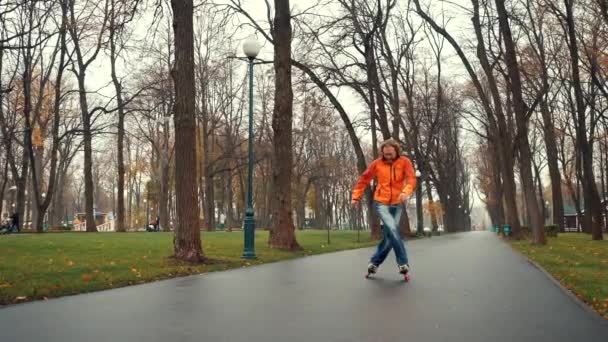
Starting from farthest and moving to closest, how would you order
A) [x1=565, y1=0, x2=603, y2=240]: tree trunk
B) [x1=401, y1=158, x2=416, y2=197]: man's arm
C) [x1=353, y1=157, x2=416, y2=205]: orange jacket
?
[x1=565, y1=0, x2=603, y2=240]: tree trunk < [x1=353, y1=157, x2=416, y2=205]: orange jacket < [x1=401, y1=158, x2=416, y2=197]: man's arm

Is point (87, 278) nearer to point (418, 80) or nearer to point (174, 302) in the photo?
point (174, 302)

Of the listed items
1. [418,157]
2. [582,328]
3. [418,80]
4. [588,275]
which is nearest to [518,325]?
[582,328]

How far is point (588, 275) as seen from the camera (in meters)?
8.75

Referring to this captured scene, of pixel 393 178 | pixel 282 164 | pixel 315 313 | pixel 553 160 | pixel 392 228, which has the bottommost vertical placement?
pixel 315 313

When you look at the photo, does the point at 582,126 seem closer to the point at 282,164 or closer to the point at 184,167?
the point at 282,164

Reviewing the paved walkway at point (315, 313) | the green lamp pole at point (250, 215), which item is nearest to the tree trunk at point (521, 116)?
the green lamp pole at point (250, 215)

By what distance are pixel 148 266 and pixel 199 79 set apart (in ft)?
96.4

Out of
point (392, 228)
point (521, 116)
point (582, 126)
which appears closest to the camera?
point (392, 228)

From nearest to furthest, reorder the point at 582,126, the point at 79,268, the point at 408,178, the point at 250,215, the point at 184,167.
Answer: the point at 408,178 → the point at 79,268 → the point at 184,167 → the point at 250,215 → the point at 582,126

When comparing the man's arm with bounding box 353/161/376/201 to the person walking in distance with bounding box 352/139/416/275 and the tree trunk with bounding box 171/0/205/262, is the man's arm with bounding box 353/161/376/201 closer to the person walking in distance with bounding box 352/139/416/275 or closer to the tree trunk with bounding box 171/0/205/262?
the person walking in distance with bounding box 352/139/416/275

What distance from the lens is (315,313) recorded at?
5.21 m

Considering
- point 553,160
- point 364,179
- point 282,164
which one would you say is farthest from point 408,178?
point 553,160

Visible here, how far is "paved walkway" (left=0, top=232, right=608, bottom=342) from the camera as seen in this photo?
14.0 feet

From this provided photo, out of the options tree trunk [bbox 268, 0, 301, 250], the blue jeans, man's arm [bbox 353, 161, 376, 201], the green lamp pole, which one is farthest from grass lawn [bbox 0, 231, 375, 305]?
the blue jeans
